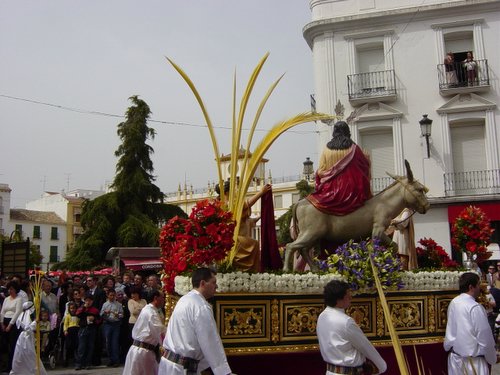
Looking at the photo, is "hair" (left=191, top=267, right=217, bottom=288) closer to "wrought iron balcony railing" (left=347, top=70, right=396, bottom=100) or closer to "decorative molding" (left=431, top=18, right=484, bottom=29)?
"wrought iron balcony railing" (left=347, top=70, right=396, bottom=100)

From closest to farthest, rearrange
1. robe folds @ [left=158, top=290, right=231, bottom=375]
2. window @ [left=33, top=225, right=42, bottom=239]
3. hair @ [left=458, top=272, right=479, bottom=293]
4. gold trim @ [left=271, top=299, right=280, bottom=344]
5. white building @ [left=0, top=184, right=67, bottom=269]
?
robe folds @ [left=158, top=290, right=231, bottom=375] → hair @ [left=458, top=272, right=479, bottom=293] → gold trim @ [left=271, top=299, right=280, bottom=344] → white building @ [left=0, top=184, right=67, bottom=269] → window @ [left=33, top=225, right=42, bottom=239]

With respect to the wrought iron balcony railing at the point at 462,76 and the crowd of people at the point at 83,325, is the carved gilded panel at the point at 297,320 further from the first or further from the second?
the wrought iron balcony railing at the point at 462,76

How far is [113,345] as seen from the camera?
1141 cm

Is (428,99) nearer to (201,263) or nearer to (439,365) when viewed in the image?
(439,365)

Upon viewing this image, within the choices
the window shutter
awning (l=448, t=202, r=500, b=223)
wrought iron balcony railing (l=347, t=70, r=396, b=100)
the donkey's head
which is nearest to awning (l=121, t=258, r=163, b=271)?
wrought iron balcony railing (l=347, t=70, r=396, b=100)

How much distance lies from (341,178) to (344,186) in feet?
0.44

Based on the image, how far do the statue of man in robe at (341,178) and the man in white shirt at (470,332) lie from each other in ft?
6.66

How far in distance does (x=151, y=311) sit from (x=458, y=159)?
13.5 m

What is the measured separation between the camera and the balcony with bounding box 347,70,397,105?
18.1 metres

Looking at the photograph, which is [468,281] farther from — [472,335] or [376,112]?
[376,112]

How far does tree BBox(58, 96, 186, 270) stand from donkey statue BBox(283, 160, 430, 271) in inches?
723

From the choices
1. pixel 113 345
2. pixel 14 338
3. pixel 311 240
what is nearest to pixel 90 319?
pixel 113 345

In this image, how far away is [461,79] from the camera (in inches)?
706

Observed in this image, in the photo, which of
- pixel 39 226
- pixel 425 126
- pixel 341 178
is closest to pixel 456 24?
pixel 425 126
